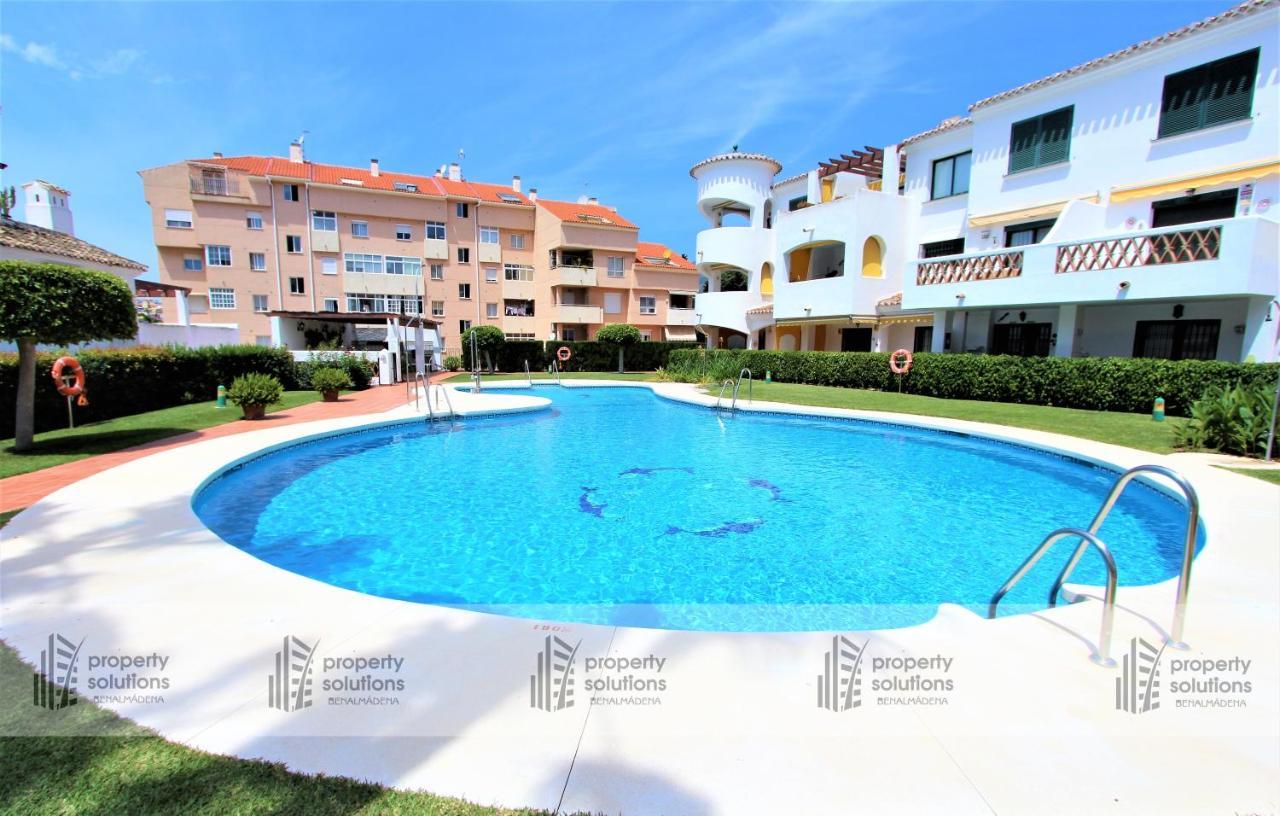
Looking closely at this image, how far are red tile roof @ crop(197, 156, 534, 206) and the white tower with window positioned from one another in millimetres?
14409

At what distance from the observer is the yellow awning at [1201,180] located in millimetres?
14406

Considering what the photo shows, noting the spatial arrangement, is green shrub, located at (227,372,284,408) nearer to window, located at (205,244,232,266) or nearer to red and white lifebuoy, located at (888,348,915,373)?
red and white lifebuoy, located at (888,348,915,373)

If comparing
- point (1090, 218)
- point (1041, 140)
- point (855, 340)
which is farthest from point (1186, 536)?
point (855, 340)

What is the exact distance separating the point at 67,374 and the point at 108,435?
200 cm

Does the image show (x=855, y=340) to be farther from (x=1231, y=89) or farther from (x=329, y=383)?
(x=329, y=383)

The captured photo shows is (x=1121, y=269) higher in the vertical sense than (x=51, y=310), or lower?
higher

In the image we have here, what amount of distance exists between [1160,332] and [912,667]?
21.5 m

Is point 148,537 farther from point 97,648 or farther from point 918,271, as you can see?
point 918,271

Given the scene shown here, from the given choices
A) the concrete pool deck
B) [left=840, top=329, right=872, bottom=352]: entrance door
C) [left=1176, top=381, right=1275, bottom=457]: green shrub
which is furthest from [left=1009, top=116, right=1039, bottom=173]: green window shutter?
the concrete pool deck

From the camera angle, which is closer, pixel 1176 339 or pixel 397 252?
pixel 1176 339

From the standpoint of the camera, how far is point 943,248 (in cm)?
2383

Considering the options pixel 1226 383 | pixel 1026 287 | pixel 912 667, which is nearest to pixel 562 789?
pixel 912 667

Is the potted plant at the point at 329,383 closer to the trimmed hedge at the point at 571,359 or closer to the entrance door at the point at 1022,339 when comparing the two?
the trimmed hedge at the point at 571,359

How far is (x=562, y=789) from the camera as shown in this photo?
2.27m
